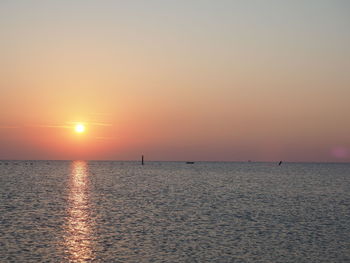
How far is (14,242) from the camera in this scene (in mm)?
36906

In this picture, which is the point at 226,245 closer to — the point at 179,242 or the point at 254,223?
the point at 179,242

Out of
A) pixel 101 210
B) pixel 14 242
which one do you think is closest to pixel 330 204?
pixel 101 210

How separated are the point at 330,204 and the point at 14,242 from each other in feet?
160

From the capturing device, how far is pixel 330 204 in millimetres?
71875

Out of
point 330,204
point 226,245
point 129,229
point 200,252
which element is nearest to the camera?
point 200,252

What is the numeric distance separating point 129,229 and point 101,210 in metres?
16.9

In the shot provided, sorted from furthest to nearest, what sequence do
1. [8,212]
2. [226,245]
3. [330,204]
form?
[330,204] → [8,212] → [226,245]

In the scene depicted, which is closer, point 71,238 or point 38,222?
point 71,238

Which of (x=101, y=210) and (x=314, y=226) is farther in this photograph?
(x=101, y=210)

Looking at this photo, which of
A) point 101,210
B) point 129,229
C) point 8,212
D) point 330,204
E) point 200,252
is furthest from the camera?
point 330,204

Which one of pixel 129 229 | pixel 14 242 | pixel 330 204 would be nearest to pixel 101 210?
pixel 129 229

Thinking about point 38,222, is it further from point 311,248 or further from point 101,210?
point 311,248

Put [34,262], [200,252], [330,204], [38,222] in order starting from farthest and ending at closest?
[330,204]
[38,222]
[200,252]
[34,262]

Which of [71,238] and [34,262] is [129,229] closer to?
[71,238]
